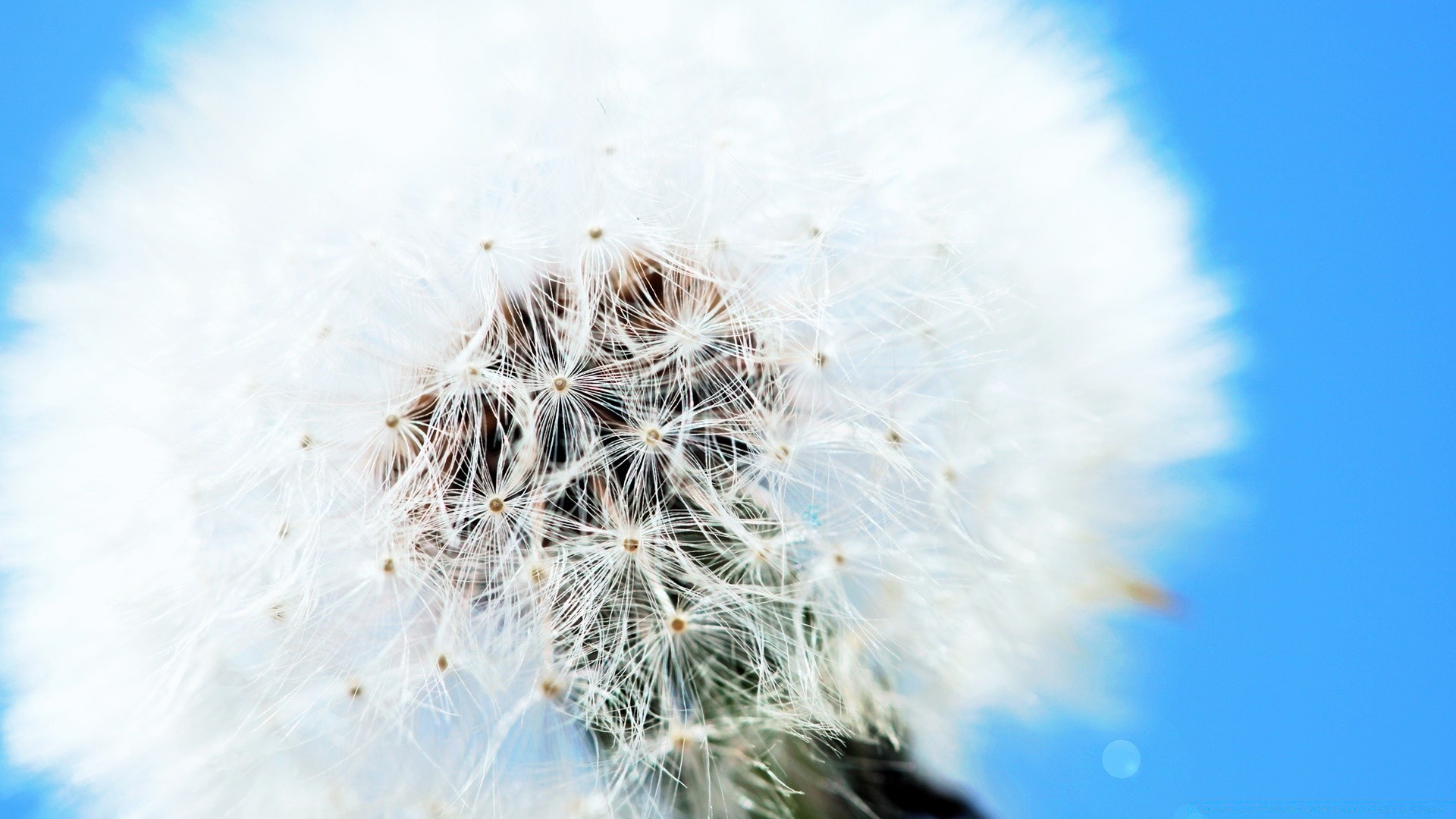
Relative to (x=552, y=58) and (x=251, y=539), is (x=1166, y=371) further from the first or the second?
(x=251, y=539)

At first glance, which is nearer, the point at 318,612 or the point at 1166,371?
the point at 318,612

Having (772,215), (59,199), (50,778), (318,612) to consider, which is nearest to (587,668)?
(318,612)

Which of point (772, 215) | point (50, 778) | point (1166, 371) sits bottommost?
point (50, 778)

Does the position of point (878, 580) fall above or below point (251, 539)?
above

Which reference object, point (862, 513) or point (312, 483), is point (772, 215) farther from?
point (312, 483)

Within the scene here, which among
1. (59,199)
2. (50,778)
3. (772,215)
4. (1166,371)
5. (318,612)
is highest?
(1166,371)

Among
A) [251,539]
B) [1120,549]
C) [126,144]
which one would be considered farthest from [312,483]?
[1120,549]
